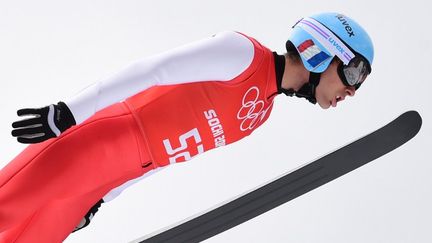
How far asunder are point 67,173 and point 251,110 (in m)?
0.43

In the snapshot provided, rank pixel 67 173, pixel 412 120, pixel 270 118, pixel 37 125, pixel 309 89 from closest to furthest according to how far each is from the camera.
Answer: pixel 37 125, pixel 67 173, pixel 309 89, pixel 412 120, pixel 270 118

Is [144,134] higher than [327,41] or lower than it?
lower

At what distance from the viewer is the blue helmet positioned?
6.41 feet

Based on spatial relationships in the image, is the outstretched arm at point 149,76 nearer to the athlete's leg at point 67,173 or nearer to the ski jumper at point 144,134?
the ski jumper at point 144,134

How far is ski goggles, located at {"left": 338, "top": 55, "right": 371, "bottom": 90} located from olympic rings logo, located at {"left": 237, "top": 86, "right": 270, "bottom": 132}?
0.19m

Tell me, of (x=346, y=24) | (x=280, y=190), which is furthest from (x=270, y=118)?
(x=346, y=24)

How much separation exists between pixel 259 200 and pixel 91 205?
39 cm

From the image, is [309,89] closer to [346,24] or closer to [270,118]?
[346,24]

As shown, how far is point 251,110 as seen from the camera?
197 cm

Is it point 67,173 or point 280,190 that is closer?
point 67,173

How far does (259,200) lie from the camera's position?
6.86 ft

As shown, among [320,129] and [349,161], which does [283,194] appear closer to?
[349,161]

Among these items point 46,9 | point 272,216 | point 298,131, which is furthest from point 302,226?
point 46,9

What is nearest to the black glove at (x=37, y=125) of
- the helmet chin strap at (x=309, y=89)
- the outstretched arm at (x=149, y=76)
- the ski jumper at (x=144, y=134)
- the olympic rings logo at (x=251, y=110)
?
the outstretched arm at (x=149, y=76)
